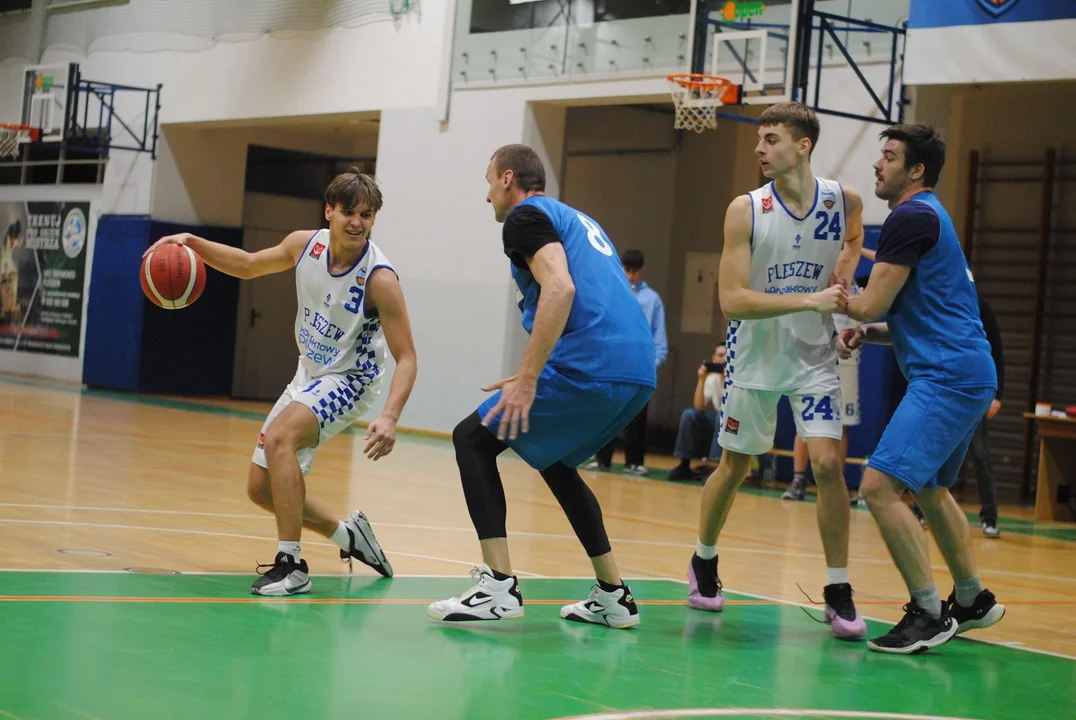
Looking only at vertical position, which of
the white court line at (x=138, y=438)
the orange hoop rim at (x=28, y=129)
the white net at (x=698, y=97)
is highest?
the orange hoop rim at (x=28, y=129)

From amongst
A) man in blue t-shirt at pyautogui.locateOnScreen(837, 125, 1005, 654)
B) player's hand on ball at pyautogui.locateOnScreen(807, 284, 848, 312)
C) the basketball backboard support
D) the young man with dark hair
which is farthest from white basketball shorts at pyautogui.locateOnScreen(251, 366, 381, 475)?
the basketball backboard support

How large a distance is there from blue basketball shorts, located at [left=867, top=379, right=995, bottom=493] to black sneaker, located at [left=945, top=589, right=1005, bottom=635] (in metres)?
0.72

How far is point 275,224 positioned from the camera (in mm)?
22734

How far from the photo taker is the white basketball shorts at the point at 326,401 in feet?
18.5

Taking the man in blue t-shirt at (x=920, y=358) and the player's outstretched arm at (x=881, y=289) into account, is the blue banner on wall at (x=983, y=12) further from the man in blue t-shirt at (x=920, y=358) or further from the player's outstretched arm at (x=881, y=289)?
the player's outstretched arm at (x=881, y=289)

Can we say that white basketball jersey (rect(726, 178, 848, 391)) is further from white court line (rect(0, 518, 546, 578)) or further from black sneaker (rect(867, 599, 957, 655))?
white court line (rect(0, 518, 546, 578))

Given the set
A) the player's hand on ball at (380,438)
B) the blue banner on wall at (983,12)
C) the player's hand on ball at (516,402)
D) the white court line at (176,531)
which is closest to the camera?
the player's hand on ball at (516,402)

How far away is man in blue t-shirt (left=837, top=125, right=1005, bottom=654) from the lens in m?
5.05

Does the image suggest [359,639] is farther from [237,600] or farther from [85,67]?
[85,67]

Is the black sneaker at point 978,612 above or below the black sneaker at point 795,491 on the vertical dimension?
above

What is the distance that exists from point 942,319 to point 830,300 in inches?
17.3

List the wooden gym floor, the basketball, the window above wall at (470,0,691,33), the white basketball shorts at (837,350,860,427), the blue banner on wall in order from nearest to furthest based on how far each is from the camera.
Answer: the wooden gym floor
the basketball
the blue banner on wall
the white basketball shorts at (837,350,860,427)
the window above wall at (470,0,691,33)

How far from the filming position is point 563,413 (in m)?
4.98

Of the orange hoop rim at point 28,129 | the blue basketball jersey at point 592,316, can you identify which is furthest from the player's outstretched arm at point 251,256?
the orange hoop rim at point 28,129
